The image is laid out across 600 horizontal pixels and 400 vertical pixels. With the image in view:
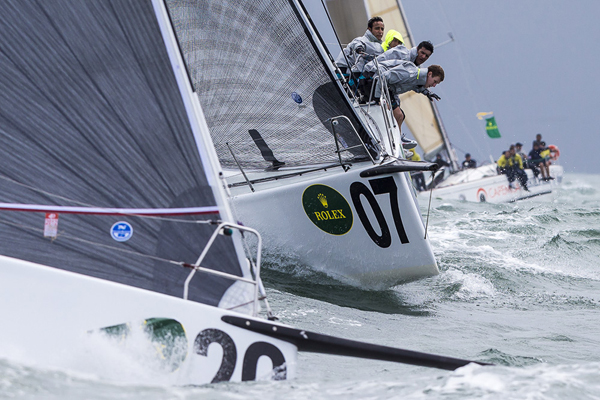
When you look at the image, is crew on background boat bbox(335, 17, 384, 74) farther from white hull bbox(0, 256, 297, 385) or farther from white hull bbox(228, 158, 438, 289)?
white hull bbox(0, 256, 297, 385)

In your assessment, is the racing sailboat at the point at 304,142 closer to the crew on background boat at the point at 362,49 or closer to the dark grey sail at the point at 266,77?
the dark grey sail at the point at 266,77

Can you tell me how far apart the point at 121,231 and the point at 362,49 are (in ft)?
10.5

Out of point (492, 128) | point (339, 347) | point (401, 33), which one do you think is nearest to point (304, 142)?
point (339, 347)

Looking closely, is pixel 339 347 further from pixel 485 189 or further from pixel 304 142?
pixel 485 189

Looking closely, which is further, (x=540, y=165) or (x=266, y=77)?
(x=540, y=165)

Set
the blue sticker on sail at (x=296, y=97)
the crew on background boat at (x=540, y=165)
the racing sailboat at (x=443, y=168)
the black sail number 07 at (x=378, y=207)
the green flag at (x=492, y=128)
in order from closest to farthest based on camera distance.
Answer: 1. the black sail number 07 at (x=378, y=207)
2. the blue sticker on sail at (x=296, y=97)
3. the racing sailboat at (x=443, y=168)
4. the crew on background boat at (x=540, y=165)
5. the green flag at (x=492, y=128)

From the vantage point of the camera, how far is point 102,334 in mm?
1988

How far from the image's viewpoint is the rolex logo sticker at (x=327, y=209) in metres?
4.33

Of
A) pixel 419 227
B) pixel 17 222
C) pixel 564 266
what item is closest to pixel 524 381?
pixel 17 222

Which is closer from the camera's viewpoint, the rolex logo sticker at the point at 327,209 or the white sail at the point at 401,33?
the rolex logo sticker at the point at 327,209

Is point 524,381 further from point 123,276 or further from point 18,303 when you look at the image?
point 18,303

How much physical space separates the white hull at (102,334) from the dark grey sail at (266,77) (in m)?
2.42

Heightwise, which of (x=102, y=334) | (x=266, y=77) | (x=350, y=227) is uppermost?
(x=266, y=77)

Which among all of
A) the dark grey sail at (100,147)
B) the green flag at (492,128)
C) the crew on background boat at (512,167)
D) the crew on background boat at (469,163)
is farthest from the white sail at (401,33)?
the dark grey sail at (100,147)
